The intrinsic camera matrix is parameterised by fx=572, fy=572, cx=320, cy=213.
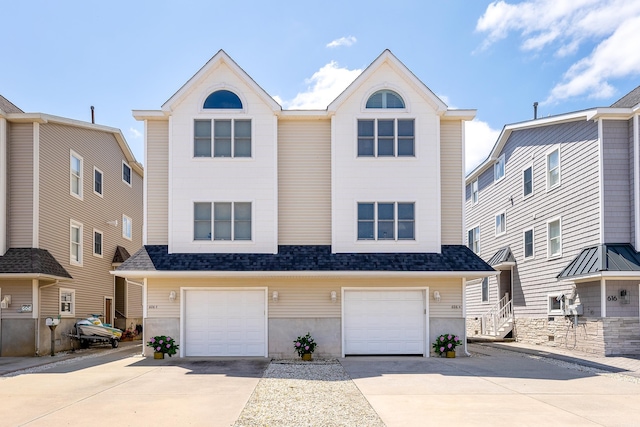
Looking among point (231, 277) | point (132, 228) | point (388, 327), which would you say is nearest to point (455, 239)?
point (388, 327)

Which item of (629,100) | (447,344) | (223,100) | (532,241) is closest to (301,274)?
Answer: (447,344)

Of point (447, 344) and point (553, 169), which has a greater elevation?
point (553, 169)

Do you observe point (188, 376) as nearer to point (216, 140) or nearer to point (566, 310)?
point (216, 140)

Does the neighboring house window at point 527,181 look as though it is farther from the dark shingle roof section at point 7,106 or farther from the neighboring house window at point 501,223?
the dark shingle roof section at point 7,106

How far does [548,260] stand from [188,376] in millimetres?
14262

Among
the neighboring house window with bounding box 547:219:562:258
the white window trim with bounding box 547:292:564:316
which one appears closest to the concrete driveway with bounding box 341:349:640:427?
the white window trim with bounding box 547:292:564:316

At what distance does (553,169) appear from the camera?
21.0 metres

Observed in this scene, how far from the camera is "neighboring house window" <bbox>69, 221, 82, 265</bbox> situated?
21.9 meters

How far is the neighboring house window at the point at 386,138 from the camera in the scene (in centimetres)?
1791

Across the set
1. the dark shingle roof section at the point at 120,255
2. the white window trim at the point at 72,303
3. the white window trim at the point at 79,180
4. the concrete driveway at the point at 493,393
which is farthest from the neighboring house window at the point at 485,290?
the white window trim at the point at 79,180

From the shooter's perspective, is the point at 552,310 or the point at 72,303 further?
the point at 72,303

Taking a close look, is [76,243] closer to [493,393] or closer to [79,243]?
[79,243]

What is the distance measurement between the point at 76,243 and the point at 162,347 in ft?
26.4

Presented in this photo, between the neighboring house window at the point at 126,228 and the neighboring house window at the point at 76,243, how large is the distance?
204 inches
